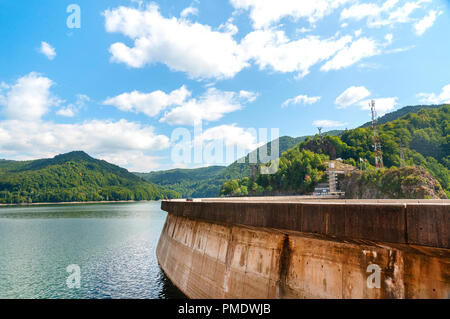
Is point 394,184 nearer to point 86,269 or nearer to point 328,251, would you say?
point 86,269

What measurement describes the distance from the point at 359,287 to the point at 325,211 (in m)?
1.86

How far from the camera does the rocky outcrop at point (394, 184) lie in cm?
5753

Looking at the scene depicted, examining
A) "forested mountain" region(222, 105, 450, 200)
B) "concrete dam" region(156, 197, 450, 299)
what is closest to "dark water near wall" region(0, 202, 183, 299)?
"concrete dam" region(156, 197, 450, 299)

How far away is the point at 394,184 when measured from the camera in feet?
208

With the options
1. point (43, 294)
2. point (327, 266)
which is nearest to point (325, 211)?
point (327, 266)

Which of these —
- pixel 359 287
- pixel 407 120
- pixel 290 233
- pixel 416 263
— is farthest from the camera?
pixel 407 120

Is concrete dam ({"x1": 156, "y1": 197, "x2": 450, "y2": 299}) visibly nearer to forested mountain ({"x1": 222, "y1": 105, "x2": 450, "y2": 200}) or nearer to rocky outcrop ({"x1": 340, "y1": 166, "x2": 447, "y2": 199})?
rocky outcrop ({"x1": 340, "y1": 166, "x2": 447, "y2": 199})

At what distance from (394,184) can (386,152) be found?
194 ft

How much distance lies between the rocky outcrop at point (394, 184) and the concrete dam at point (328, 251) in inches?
2438

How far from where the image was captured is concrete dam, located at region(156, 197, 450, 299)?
512cm
